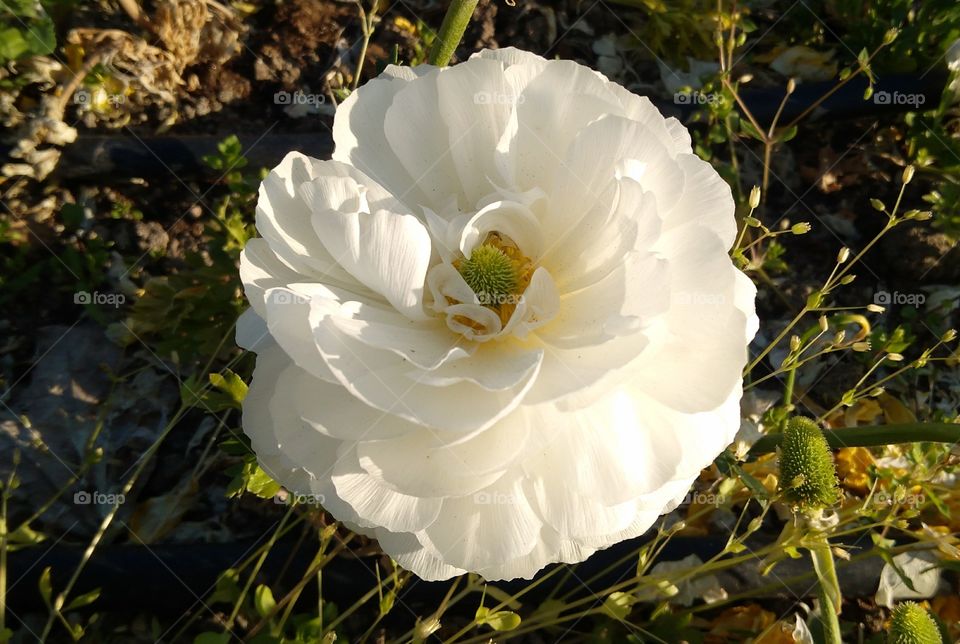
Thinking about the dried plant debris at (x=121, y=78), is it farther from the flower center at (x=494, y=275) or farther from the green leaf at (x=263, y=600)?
the flower center at (x=494, y=275)

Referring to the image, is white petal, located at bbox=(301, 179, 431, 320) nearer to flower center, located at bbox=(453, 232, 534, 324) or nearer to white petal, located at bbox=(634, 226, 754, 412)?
flower center, located at bbox=(453, 232, 534, 324)

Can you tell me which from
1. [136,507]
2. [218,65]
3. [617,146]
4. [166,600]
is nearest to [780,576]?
[617,146]

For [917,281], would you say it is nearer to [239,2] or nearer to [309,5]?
[309,5]

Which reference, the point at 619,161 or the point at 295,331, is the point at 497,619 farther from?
the point at 619,161

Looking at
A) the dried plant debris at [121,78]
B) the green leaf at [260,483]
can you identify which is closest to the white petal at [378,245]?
the green leaf at [260,483]

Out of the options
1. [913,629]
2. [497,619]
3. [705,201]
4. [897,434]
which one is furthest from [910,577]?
[705,201]

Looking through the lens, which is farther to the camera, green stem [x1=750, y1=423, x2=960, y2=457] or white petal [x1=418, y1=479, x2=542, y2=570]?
green stem [x1=750, y1=423, x2=960, y2=457]

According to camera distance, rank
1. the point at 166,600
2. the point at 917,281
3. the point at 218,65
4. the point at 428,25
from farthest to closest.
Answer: the point at 428,25
the point at 218,65
the point at 917,281
the point at 166,600

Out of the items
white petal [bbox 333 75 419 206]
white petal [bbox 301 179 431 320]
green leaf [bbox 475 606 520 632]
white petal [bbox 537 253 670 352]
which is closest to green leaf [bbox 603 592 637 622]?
green leaf [bbox 475 606 520 632]
